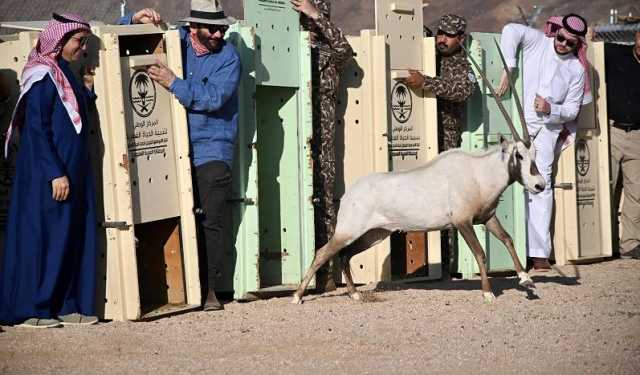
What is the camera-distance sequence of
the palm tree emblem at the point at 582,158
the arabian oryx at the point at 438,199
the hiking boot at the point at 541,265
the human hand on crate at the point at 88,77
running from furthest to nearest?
the palm tree emblem at the point at 582,158
the hiking boot at the point at 541,265
the arabian oryx at the point at 438,199
the human hand on crate at the point at 88,77

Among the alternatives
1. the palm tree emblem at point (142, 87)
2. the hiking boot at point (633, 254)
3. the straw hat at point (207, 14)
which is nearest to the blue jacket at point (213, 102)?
the straw hat at point (207, 14)

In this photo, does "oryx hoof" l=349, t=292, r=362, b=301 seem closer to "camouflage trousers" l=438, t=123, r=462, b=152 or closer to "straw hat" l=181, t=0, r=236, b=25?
"camouflage trousers" l=438, t=123, r=462, b=152

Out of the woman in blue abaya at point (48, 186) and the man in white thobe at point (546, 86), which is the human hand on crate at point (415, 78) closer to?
the man in white thobe at point (546, 86)

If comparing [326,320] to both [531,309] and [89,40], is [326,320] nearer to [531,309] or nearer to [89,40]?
[531,309]

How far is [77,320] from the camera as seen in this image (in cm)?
994

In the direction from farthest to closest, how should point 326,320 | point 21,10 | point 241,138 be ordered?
point 21,10, point 241,138, point 326,320

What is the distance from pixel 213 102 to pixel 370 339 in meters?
2.38

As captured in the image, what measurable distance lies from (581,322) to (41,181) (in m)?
4.15

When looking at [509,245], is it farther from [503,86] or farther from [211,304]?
[211,304]

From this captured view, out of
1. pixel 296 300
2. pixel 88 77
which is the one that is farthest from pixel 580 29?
pixel 88 77

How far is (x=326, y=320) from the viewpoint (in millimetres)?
10289

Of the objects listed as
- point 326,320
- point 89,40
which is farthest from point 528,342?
point 89,40

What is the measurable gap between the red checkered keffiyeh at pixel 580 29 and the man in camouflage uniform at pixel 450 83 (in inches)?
44.1

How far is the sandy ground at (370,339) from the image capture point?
852 cm
